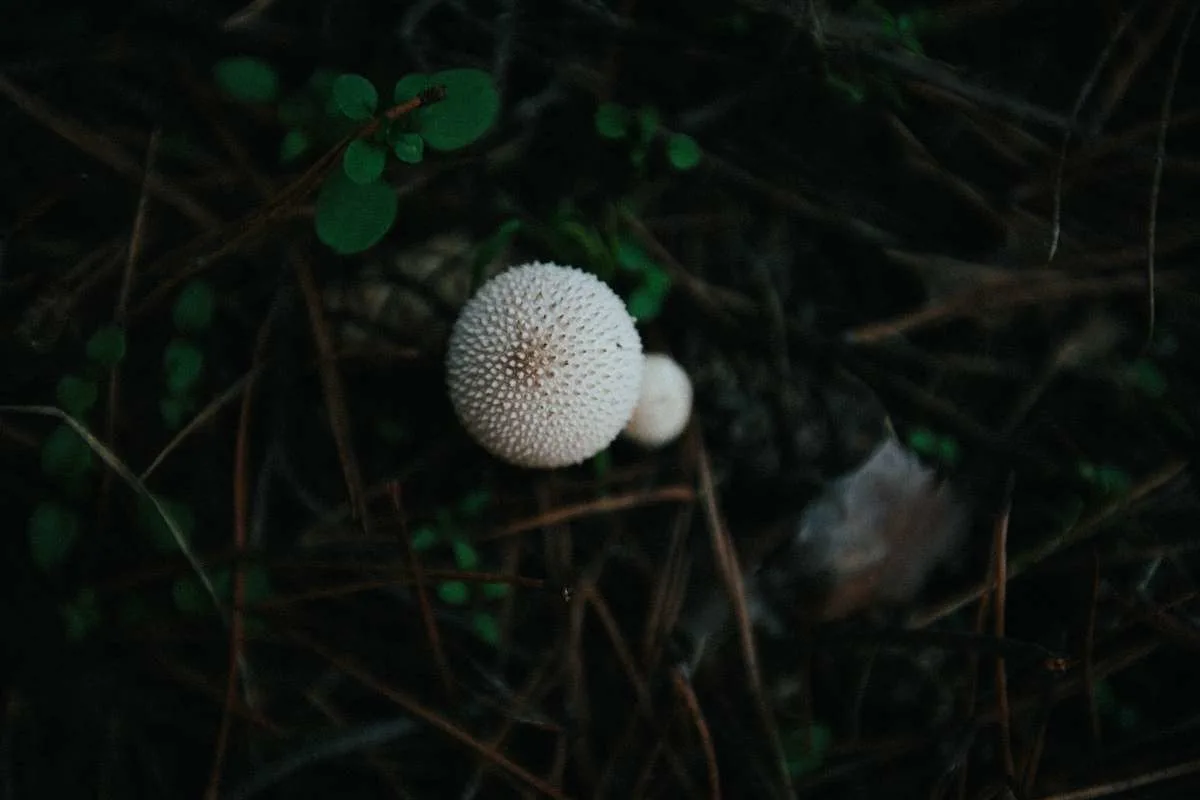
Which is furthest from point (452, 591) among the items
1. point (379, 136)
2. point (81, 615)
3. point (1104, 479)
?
point (1104, 479)

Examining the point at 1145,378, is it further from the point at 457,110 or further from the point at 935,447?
the point at 457,110

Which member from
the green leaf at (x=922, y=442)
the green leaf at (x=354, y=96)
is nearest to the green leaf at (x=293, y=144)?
the green leaf at (x=354, y=96)

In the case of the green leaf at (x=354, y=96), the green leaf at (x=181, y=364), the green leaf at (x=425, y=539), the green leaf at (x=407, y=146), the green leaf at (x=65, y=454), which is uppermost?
the green leaf at (x=354, y=96)

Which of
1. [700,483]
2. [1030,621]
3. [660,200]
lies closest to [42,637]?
[700,483]

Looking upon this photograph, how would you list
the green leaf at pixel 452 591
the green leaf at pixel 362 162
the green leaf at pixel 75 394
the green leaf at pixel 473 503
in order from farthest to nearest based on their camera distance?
the green leaf at pixel 473 503 → the green leaf at pixel 452 591 → the green leaf at pixel 75 394 → the green leaf at pixel 362 162

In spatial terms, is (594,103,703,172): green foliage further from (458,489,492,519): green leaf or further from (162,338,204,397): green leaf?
(162,338,204,397): green leaf

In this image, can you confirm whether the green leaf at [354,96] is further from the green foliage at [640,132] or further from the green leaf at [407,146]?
the green foliage at [640,132]

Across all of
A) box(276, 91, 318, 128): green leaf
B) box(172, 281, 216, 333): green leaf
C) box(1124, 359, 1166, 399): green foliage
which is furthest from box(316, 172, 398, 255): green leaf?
box(1124, 359, 1166, 399): green foliage
